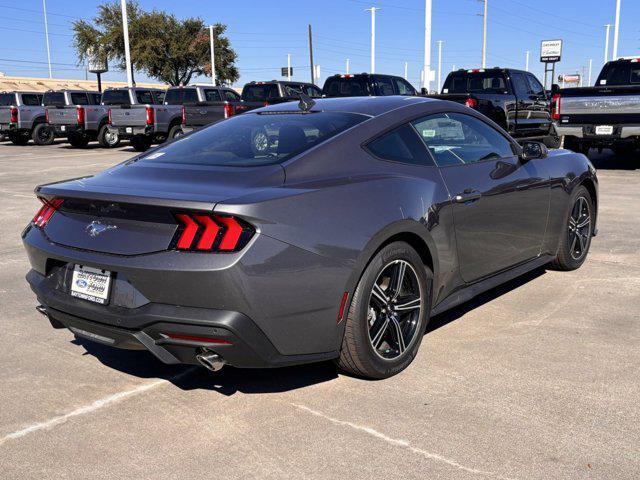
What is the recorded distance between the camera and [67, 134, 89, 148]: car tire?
941 inches

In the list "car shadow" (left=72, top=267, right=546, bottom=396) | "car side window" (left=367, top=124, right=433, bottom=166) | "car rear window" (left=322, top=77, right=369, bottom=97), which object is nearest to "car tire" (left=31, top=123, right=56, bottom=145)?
"car rear window" (left=322, top=77, right=369, bottom=97)

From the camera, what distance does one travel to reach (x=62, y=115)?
2338cm

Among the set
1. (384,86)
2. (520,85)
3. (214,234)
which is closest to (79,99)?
(384,86)

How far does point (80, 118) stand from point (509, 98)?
14.2m

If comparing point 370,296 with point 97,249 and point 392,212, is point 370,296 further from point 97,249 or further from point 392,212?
point 97,249

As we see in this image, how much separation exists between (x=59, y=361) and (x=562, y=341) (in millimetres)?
3095

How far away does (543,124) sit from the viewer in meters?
17.5

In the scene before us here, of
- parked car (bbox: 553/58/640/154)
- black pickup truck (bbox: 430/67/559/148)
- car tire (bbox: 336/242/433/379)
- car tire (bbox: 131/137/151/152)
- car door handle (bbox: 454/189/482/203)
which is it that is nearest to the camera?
car tire (bbox: 336/242/433/379)

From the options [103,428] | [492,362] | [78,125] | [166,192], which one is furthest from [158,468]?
[78,125]

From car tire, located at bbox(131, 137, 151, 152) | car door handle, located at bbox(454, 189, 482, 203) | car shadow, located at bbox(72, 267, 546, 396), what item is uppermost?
car door handle, located at bbox(454, 189, 482, 203)

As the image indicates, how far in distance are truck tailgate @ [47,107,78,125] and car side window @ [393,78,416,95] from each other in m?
11.0

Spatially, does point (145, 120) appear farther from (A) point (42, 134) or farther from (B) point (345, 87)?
(A) point (42, 134)

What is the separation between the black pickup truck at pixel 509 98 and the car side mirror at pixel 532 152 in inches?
390

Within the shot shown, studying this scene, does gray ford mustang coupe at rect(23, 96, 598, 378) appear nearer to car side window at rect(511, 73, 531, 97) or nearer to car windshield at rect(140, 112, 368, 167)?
car windshield at rect(140, 112, 368, 167)
